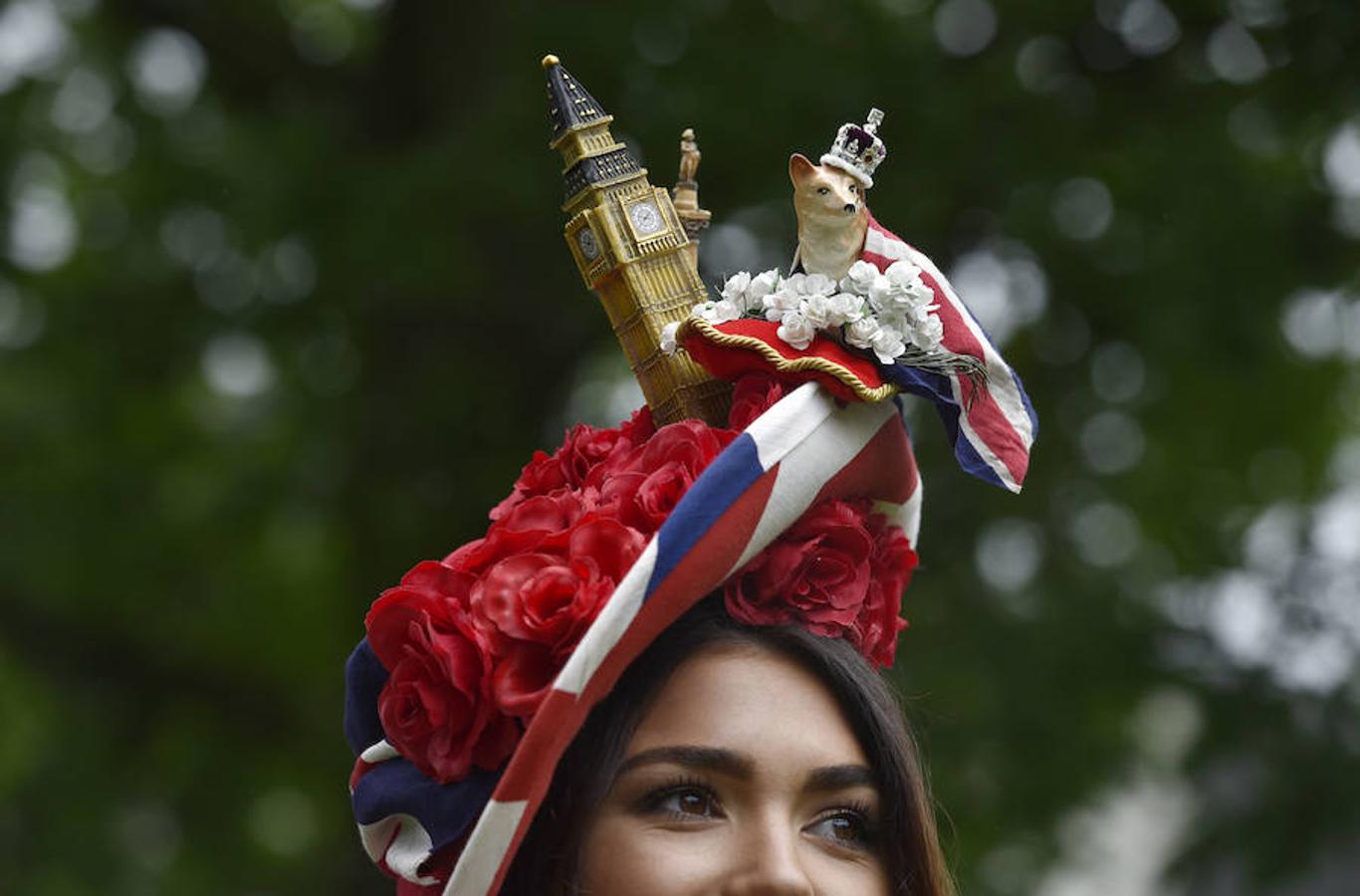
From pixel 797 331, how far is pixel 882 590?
464mm

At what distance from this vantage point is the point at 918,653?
283 inches

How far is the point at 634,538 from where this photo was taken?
284 centimetres

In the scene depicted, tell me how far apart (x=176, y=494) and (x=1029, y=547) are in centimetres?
354

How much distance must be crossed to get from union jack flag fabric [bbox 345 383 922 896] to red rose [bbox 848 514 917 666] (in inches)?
4.4

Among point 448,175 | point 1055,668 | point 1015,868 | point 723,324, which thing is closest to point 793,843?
point 723,324

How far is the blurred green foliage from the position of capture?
21.8 feet

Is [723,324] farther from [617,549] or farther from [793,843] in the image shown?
[793,843]

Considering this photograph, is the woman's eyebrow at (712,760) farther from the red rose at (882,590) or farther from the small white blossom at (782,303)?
the small white blossom at (782,303)

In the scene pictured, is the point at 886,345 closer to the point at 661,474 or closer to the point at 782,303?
the point at 782,303

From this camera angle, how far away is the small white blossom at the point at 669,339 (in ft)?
9.90

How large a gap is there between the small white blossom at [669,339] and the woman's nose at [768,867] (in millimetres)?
711

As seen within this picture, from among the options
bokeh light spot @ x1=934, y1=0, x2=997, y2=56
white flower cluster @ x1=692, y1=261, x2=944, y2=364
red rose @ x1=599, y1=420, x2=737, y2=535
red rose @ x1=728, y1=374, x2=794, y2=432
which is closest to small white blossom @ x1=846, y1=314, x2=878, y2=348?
white flower cluster @ x1=692, y1=261, x2=944, y2=364

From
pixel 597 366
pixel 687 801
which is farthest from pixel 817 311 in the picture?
pixel 597 366

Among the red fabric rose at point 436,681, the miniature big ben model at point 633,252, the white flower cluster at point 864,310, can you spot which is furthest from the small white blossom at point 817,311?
the red fabric rose at point 436,681
